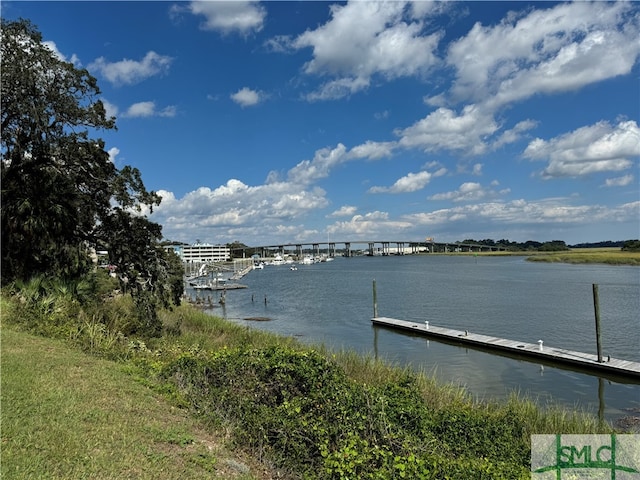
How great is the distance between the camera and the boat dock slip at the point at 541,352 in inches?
704

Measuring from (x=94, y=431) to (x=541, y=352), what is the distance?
19997 millimetres

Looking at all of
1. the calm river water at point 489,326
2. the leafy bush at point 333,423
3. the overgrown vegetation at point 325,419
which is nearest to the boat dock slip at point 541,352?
the calm river water at point 489,326

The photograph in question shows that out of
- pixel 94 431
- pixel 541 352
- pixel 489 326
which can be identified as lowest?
pixel 489 326

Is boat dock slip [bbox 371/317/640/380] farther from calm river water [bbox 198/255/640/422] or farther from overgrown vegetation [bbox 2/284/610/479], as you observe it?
overgrown vegetation [bbox 2/284/610/479]

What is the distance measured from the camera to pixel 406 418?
7.60 meters

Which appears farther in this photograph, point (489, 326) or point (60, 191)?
point (489, 326)

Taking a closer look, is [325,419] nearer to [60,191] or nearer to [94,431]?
[94,431]

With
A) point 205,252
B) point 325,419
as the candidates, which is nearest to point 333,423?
point 325,419

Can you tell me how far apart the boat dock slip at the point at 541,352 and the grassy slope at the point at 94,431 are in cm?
1732

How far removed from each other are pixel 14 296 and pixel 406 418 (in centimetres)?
1187

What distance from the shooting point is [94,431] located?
18.3 feet

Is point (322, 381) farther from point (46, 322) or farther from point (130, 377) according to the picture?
point (46, 322)

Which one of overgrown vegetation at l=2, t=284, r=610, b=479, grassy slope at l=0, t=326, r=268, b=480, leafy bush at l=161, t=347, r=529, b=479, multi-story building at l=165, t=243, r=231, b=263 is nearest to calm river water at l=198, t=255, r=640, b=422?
overgrown vegetation at l=2, t=284, r=610, b=479

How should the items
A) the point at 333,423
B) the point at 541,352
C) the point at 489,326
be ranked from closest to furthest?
the point at 333,423 < the point at 541,352 < the point at 489,326
